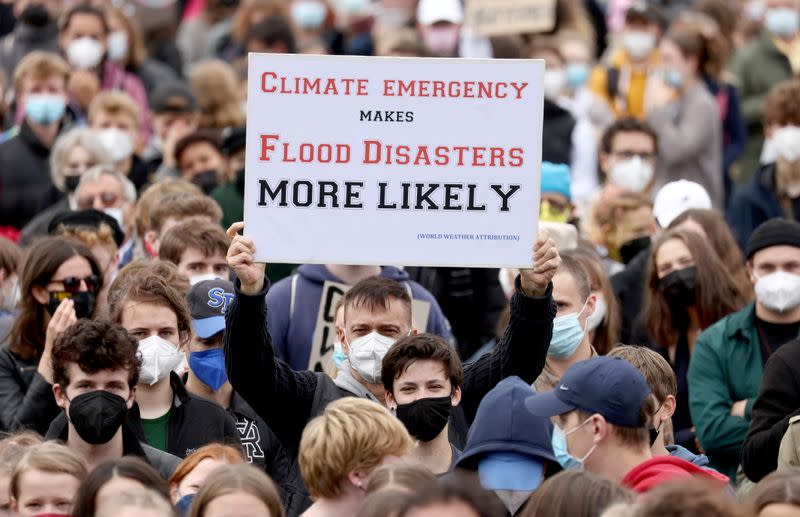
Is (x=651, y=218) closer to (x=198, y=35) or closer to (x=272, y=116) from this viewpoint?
(x=272, y=116)

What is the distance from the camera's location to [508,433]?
7.33m

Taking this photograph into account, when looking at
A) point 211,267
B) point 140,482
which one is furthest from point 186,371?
point 140,482

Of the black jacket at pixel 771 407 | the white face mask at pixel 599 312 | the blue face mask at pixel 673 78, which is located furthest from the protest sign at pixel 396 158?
the blue face mask at pixel 673 78

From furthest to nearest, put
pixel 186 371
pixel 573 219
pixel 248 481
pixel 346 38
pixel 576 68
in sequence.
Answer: pixel 346 38, pixel 576 68, pixel 573 219, pixel 186 371, pixel 248 481

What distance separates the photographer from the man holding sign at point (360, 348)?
7980 mm

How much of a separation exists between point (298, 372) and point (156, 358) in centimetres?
72

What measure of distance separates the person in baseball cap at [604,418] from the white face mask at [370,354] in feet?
4.25

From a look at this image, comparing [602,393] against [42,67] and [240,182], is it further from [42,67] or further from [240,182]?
[42,67]

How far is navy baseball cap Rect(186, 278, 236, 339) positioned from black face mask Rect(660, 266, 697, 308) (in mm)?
2703

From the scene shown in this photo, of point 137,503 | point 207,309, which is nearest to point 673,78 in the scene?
point 207,309

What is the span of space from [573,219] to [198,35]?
8428 mm

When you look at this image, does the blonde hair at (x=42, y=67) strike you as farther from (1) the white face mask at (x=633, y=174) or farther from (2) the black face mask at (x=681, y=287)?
(2) the black face mask at (x=681, y=287)

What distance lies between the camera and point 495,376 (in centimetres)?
858

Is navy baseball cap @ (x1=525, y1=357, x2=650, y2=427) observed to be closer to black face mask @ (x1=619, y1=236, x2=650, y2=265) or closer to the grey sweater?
black face mask @ (x1=619, y1=236, x2=650, y2=265)
